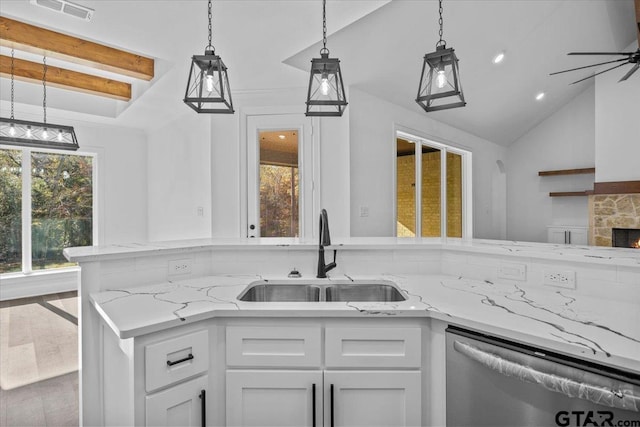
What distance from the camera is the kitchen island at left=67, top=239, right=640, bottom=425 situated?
1.09 m

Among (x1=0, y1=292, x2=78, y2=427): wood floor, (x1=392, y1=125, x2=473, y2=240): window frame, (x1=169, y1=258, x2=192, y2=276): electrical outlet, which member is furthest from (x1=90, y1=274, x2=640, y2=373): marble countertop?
(x1=392, y1=125, x2=473, y2=240): window frame

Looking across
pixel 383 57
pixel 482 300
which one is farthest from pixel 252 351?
pixel 383 57

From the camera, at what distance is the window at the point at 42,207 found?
15.1 feet

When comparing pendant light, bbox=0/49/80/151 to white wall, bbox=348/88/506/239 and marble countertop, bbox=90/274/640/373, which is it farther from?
white wall, bbox=348/88/506/239

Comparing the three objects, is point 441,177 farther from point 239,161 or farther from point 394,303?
point 394,303

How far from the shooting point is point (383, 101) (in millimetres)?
3895

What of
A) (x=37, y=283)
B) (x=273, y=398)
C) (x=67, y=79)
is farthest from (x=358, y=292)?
(x=37, y=283)

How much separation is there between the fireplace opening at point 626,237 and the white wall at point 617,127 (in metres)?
0.71

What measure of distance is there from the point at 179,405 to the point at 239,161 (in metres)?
2.89

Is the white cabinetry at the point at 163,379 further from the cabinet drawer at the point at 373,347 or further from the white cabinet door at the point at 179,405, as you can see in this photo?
the cabinet drawer at the point at 373,347

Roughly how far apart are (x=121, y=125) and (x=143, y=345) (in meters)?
5.16

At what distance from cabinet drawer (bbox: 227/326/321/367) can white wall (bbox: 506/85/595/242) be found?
695 cm

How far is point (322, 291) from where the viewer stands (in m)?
1.74

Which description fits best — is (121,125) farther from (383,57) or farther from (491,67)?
(491,67)
